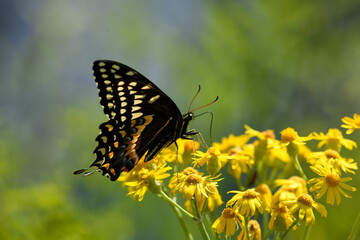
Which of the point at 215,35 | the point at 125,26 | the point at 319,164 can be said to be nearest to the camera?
the point at 319,164

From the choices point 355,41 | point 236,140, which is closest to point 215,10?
point 355,41

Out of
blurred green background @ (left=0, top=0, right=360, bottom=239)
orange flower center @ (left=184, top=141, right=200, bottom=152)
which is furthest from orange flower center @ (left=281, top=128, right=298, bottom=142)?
blurred green background @ (left=0, top=0, right=360, bottom=239)

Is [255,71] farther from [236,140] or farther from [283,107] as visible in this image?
[236,140]

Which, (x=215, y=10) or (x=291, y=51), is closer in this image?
(x=291, y=51)

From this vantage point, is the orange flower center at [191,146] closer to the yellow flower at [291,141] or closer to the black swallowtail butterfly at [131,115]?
the black swallowtail butterfly at [131,115]

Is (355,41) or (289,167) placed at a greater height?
(355,41)

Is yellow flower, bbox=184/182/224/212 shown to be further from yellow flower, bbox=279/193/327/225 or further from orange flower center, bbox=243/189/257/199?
yellow flower, bbox=279/193/327/225

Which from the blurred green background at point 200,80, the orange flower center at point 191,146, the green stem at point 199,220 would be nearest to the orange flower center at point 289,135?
the orange flower center at point 191,146
